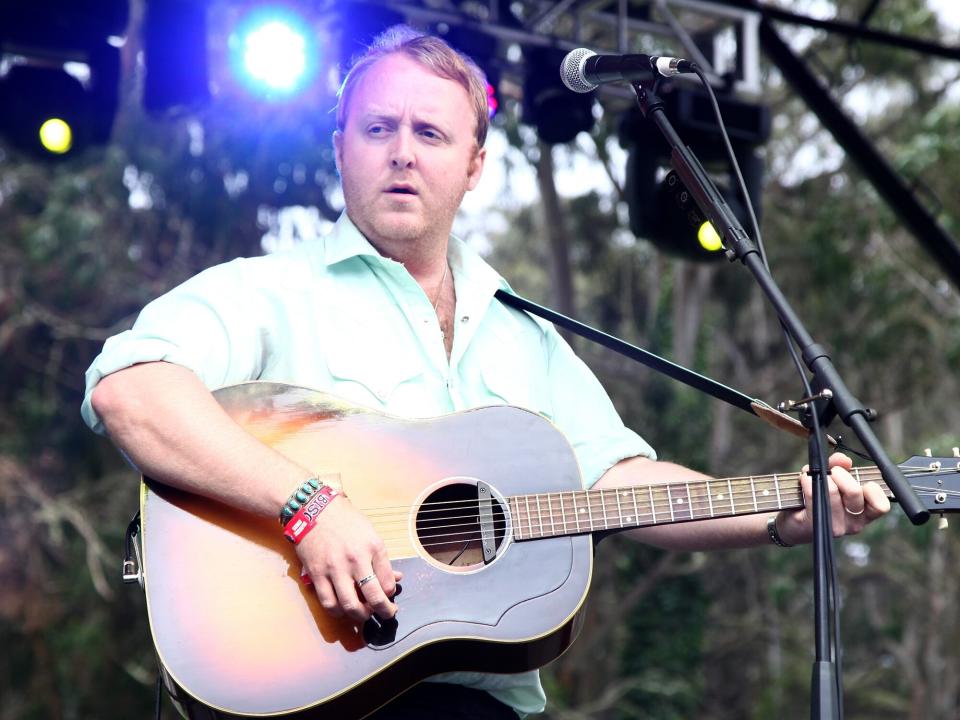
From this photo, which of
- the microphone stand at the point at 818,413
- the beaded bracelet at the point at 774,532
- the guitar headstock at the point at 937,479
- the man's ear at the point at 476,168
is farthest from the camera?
the man's ear at the point at 476,168

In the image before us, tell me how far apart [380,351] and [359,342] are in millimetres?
55

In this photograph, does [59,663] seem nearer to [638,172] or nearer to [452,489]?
[638,172]

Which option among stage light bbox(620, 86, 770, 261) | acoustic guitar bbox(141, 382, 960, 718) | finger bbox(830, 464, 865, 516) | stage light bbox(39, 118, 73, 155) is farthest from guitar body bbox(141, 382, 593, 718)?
stage light bbox(39, 118, 73, 155)

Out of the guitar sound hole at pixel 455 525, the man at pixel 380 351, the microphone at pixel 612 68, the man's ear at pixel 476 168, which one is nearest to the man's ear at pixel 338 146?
the man at pixel 380 351

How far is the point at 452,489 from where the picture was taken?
266 centimetres

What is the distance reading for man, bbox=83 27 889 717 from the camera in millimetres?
2473

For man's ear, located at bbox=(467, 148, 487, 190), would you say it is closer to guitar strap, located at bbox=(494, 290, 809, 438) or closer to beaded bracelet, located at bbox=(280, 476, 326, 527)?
guitar strap, located at bbox=(494, 290, 809, 438)

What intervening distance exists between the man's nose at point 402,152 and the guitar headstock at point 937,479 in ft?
4.54

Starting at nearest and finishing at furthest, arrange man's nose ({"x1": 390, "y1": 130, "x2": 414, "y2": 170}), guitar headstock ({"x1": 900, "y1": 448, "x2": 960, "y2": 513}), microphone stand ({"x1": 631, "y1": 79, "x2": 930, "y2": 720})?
1. microphone stand ({"x1": 631, "y1": 79, "x2": 930, "y2": 720})
2. guitar headstock ({"x1": 900, "y1": 448, "x2": 960, "y2": 513})
3. man's nose ({"x1": 390, "y1": 130, "x2": 414, "y2": 170})

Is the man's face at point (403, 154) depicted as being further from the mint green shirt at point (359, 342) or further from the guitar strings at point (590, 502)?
the guitar strings at point (590, 502)

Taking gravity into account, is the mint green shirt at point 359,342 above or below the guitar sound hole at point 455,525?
above

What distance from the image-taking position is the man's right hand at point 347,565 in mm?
2383

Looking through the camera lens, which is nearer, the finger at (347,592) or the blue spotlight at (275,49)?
the finger at (347,592)

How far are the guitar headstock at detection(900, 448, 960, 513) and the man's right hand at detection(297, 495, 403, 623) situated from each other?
1160 mm
